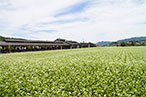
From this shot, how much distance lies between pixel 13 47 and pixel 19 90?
25563 mm

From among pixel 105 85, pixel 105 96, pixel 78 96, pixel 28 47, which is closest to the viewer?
pixel 105 96

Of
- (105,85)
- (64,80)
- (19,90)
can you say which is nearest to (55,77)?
(64,80)

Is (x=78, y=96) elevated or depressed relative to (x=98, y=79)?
depressed

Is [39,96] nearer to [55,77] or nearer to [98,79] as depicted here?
[55,77]

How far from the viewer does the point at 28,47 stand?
3069 centimetres

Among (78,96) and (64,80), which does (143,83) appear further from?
(64,80)

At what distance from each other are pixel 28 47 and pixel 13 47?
398cm

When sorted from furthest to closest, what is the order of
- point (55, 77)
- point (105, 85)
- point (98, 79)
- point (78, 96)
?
1. point (55, 77)
2. point (98, 79)
3. point (105, 85)
4. point (78, 96)

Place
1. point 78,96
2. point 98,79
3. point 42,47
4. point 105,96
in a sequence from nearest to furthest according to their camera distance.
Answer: point 105,96 < point 78,96 < point 98,79 < point 42,47

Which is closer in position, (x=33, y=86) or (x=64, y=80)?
(x=33, y=86)

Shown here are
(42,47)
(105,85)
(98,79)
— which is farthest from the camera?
(42,47)

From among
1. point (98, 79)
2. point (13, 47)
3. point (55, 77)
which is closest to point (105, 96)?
point (98, 79)

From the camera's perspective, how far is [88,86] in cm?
505

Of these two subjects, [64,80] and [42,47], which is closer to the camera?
[64,80]
